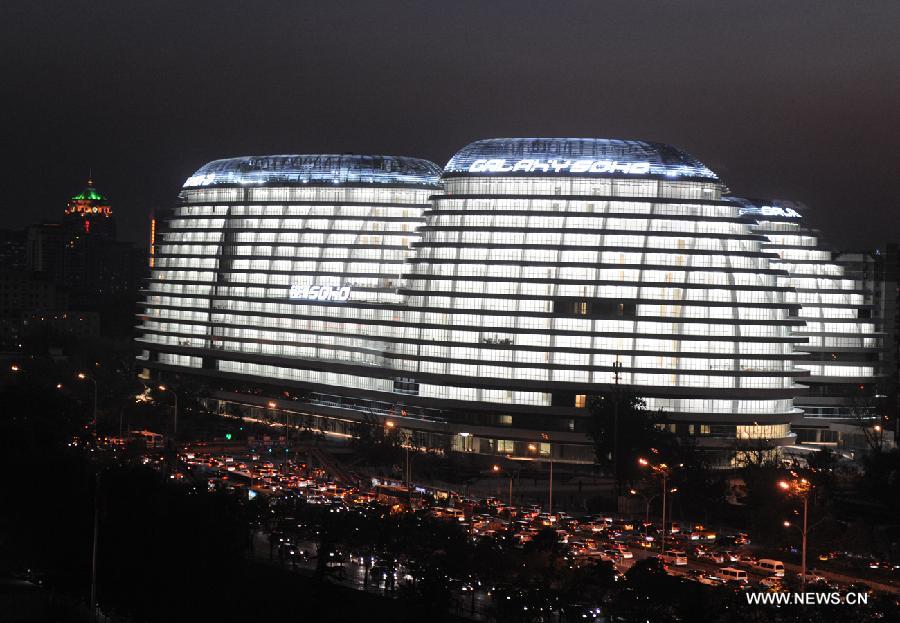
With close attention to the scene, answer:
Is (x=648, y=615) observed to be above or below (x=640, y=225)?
below

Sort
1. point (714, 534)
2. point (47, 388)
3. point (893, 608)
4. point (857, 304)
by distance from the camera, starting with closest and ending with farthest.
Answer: point (893, 608)
point (714, 534)
point (47, 388)
point (857, 304)

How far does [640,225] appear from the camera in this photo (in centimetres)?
15488

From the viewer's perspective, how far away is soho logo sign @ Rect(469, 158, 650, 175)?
512 feet

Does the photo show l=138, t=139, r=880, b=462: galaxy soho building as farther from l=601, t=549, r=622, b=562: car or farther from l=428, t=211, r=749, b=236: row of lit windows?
l=601, t=549, r=622, b=562: car

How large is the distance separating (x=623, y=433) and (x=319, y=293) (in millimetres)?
62824

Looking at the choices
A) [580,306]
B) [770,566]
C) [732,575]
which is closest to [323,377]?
[580,306]

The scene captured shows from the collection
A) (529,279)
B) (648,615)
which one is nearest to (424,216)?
(529,279)

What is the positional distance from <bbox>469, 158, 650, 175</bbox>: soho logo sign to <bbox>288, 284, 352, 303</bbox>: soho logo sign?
113 ft

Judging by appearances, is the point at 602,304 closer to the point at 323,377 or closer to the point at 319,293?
the point at 323,377

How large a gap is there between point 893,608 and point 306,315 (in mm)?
121134

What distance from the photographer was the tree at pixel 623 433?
139m

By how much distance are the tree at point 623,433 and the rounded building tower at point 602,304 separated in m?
7.82

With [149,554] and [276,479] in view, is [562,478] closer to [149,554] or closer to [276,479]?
[276,479]

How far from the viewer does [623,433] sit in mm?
140750
